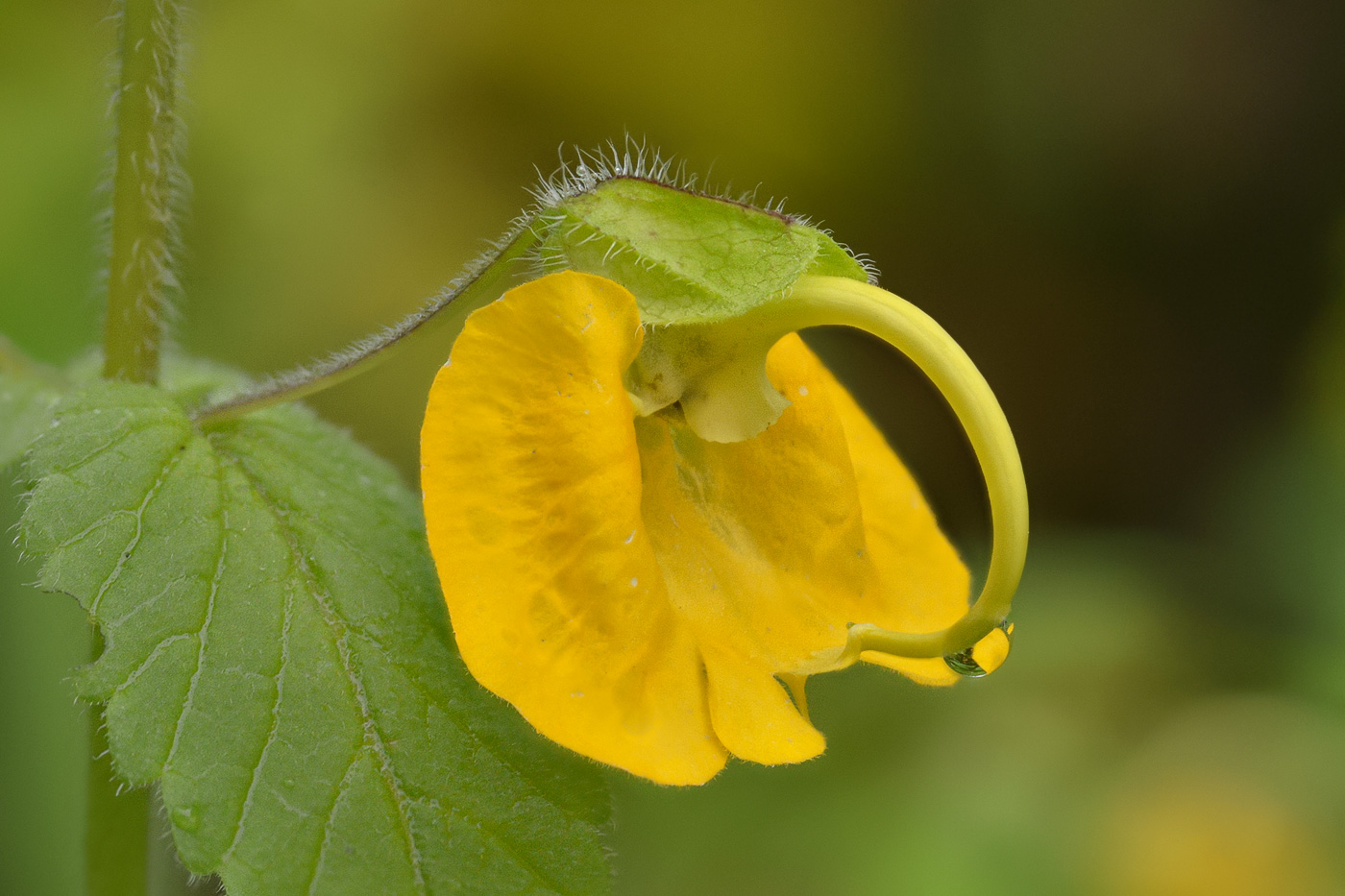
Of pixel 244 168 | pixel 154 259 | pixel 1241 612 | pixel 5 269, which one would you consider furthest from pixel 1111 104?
pixel 154 259

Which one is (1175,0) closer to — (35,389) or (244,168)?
(244,168)

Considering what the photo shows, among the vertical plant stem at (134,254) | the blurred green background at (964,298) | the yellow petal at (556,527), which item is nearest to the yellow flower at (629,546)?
the yellow petal at (556,527)

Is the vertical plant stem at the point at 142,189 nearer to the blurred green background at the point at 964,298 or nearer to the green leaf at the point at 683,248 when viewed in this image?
the green leaf at the point at 683,248

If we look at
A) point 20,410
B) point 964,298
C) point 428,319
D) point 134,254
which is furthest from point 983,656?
point 964,298

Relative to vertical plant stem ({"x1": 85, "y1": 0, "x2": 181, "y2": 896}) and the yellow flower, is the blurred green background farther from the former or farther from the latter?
the yellow flower

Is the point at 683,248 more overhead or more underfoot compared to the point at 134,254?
more overhead

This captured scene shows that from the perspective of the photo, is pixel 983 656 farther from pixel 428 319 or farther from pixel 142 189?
pixel 142 189
